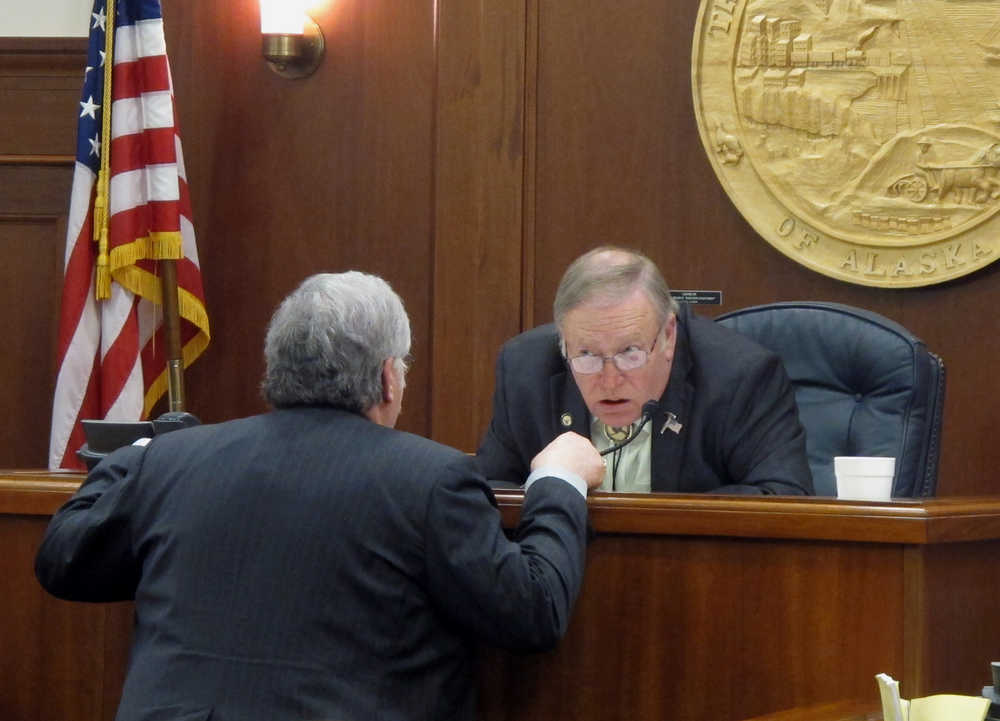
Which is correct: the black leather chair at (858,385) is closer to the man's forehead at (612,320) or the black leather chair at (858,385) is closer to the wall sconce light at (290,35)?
the man's forehead at (612,320)

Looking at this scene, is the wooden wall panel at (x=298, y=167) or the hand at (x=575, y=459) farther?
the wooden wall panel at (x=298, y=167)

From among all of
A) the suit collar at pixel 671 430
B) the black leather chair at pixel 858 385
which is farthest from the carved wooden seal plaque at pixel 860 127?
the suit collar at pixel 671 430

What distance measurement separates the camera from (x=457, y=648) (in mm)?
1998

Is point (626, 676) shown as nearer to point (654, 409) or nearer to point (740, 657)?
point (740, 657)

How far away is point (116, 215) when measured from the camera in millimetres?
→ 4379

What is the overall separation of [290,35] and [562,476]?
113 inches

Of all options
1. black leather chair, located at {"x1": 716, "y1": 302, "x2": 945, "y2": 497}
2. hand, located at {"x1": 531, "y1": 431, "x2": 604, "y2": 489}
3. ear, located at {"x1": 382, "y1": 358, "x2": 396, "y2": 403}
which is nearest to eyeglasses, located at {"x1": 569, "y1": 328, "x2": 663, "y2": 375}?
black leather chair, located at {"x1": 716, "y1": 302, "x2": 945, "y2": 497}

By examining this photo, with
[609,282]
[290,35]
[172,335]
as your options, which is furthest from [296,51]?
[609,282]

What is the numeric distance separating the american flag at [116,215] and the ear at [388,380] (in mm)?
2435

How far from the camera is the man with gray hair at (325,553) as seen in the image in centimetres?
188

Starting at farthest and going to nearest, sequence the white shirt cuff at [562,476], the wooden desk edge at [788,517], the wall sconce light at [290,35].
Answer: the wall sconce light at [290,35] → the white shirt cuff at [562,476] → the wooden desk edge at [788,517]

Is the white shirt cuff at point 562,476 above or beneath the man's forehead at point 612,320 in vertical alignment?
beneath

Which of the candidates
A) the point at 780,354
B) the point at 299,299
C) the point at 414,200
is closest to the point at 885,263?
the point at 780,354

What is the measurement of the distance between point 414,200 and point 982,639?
9.27 ft
